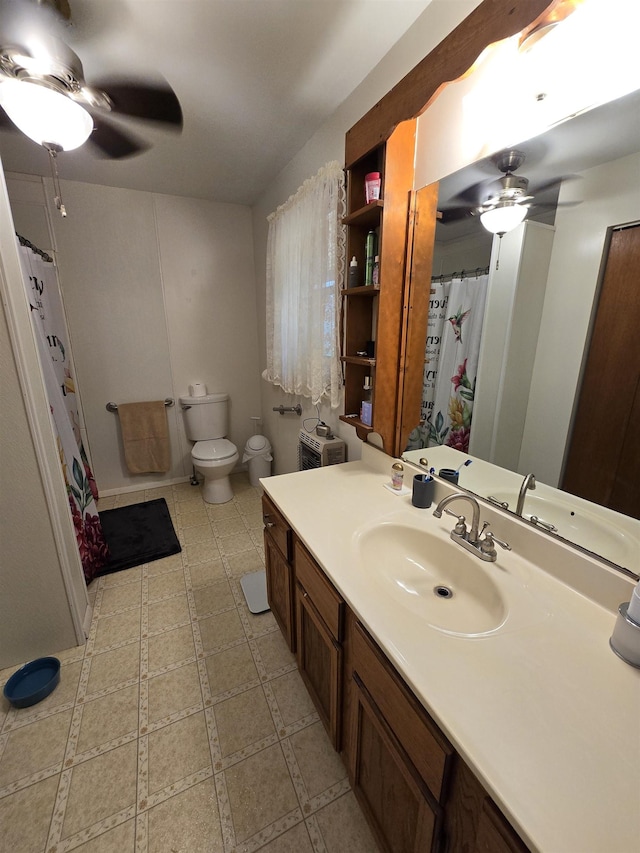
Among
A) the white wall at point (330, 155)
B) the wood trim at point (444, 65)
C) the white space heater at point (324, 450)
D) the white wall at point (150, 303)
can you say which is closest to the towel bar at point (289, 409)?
the white wall at point (330, 155)

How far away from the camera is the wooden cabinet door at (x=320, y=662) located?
1.02 metres

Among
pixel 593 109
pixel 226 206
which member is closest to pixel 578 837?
pixel 593 109

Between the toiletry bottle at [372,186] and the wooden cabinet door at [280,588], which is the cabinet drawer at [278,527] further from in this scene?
the toiletry bottle at [372,186]

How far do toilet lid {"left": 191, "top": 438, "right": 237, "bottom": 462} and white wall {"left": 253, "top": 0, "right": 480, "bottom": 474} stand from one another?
16.0 inches

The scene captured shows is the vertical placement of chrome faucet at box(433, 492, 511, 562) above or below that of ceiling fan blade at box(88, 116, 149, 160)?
below

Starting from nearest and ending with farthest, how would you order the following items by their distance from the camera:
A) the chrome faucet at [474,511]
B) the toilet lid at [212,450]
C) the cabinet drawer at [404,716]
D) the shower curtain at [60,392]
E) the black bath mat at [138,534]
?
the cabinet drawer at [404,716] → the chrome faucet at [474,511] → the shower curtain at [60,392] → the black bath mat at [138,534] → the toilet lid at [212,450]

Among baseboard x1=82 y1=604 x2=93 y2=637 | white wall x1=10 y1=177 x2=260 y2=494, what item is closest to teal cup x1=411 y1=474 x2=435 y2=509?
baseboard x1=82 y1=604 x2=93 y2=637

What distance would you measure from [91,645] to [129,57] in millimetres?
2423

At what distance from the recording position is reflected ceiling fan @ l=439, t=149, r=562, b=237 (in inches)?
37.2

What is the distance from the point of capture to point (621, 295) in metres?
0.77

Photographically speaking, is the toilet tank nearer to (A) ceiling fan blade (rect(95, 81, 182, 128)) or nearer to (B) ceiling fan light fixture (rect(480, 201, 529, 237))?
(A) ceiling fan blade (rect(95, 81, 182, 128))

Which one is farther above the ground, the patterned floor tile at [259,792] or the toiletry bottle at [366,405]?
the toiletry bottle at [366,405]

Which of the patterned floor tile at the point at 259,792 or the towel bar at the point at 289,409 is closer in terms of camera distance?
the patterned floor tile at the point at 259,792

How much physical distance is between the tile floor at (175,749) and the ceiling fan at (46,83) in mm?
2079
